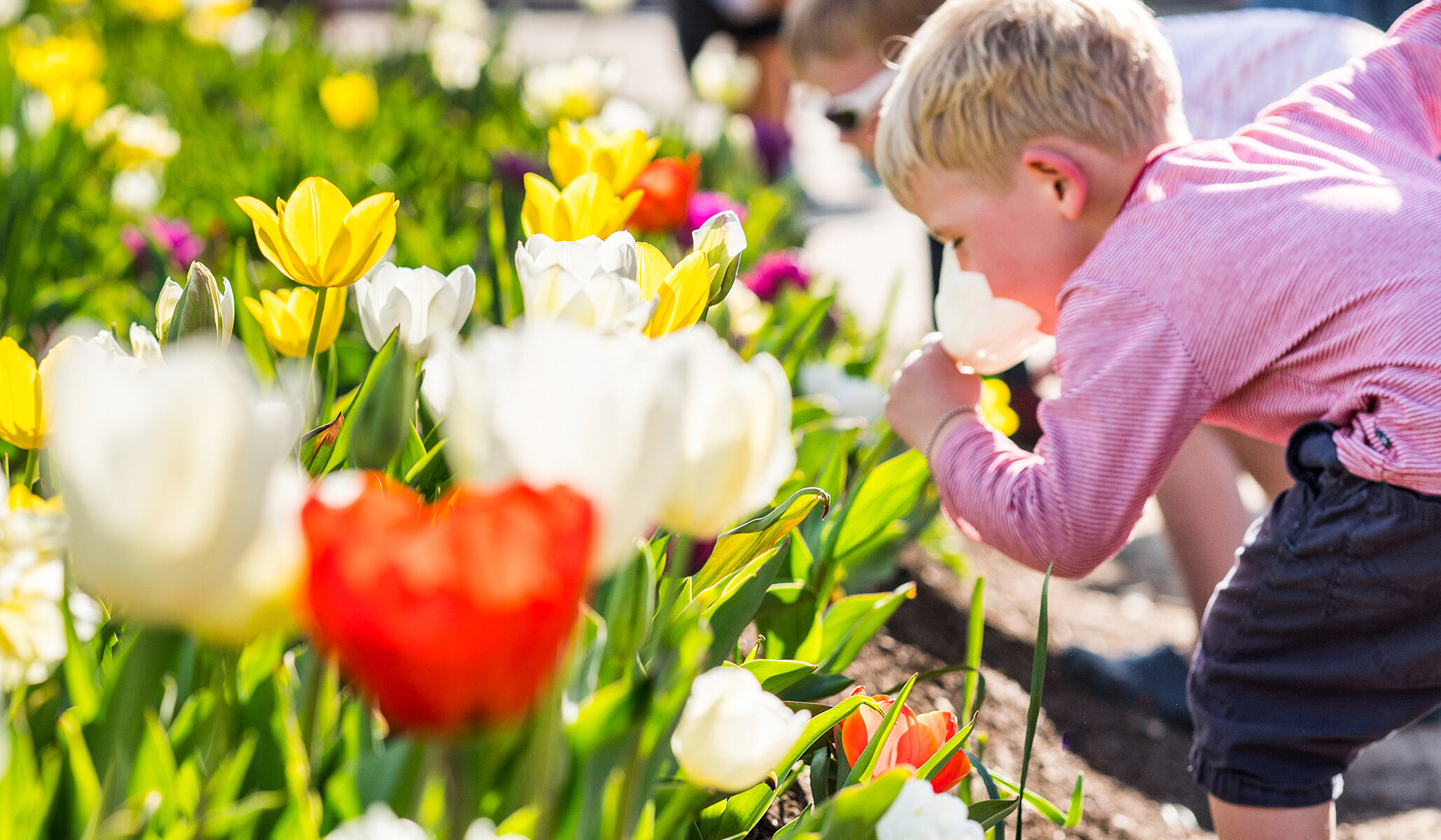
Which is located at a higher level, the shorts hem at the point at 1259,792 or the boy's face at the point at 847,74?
the boy's face at the point at 847,74

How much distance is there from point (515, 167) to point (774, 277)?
1.51 feet

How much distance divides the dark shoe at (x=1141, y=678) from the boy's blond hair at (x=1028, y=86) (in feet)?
3.08

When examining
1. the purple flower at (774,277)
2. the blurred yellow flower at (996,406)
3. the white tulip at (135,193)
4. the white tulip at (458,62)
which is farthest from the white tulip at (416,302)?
the white tulip at (458,62)

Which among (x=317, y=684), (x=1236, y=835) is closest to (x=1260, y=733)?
(x=1236, y=835)

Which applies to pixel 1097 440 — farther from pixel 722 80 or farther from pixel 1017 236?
pixel 722 80

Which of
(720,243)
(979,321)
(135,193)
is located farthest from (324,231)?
(135,193)

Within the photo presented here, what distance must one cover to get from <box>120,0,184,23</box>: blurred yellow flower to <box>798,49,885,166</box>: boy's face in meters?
2.28

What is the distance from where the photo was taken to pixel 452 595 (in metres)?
0.38

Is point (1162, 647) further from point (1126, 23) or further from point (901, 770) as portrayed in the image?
point (901, 770)

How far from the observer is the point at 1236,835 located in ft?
4.23

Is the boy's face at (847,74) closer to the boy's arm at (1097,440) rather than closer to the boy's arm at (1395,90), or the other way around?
the boy's arm at (1395,90)

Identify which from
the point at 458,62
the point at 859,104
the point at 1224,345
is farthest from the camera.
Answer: the point at 458,62

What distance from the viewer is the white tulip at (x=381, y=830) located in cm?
47

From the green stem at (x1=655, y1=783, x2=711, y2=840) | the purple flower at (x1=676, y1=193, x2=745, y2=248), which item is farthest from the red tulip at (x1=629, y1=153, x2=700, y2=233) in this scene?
the green stem at (x1=655, y1=783, x2=711, y2=840)
